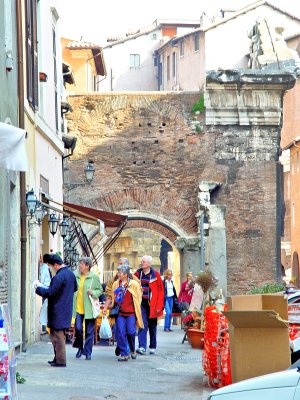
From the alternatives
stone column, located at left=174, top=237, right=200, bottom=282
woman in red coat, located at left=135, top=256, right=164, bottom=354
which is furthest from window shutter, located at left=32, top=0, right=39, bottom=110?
stone column, located at left=174, top=237, right=200, bottom=282

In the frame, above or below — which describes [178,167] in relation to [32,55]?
below

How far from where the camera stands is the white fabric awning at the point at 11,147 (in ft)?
33.5

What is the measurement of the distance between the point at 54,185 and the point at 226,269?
8.60 metres

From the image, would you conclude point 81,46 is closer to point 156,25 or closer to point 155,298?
point 155,298

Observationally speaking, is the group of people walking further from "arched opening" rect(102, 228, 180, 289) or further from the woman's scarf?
"arched opening" rect(102, 228, 180, 289)

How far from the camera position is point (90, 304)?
1655 cm

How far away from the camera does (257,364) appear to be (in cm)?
1079

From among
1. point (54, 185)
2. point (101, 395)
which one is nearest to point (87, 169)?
point (54, 185)

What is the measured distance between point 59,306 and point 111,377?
4.48ft

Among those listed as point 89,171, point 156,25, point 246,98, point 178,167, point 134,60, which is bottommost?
point 89,171

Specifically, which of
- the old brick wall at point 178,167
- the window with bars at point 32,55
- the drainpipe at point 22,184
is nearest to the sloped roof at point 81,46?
the old brick wall at point 178,167

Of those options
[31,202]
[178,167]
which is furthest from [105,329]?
[178,167]

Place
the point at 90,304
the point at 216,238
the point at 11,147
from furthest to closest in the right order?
1. the point at 216,238
2. the point at 90,304
3. the point at 11,147

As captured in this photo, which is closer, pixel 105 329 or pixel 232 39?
pixel 105 329
